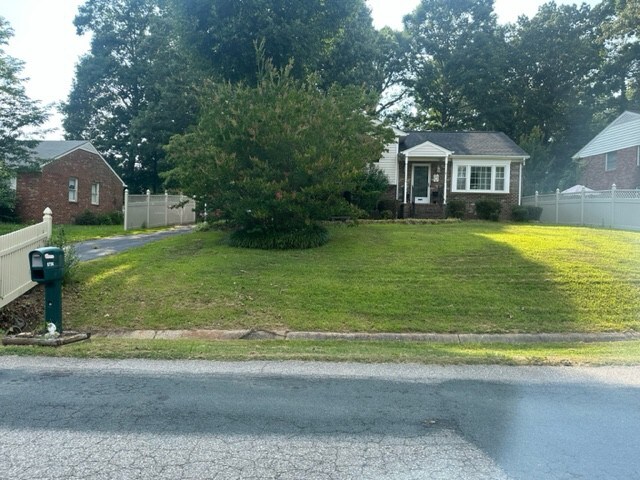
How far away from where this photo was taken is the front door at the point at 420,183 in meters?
25.1

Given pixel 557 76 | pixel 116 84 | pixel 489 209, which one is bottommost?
pixel 489 209

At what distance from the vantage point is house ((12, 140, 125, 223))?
85.2ft

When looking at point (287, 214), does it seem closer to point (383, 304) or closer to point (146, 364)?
point (383, 304)

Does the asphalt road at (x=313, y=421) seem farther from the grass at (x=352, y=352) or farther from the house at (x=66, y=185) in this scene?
the house at (x=66, y=185)

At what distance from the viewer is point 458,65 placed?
139ft

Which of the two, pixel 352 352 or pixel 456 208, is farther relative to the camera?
pixel 456 208

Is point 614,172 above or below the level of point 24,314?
above

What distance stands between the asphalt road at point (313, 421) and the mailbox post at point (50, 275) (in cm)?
140

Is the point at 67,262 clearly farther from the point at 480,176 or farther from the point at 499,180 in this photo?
the point at 499,180

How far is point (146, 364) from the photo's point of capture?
5844 millimetres

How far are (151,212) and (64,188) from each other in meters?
6.49

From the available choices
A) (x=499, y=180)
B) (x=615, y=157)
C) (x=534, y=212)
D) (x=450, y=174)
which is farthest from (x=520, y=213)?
(x=615, y=157)

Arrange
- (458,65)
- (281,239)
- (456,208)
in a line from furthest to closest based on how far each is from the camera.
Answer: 1. (458,65)
2. (456,208)
3. (281,239)

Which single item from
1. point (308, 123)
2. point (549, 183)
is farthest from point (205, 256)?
point (549, 183)
